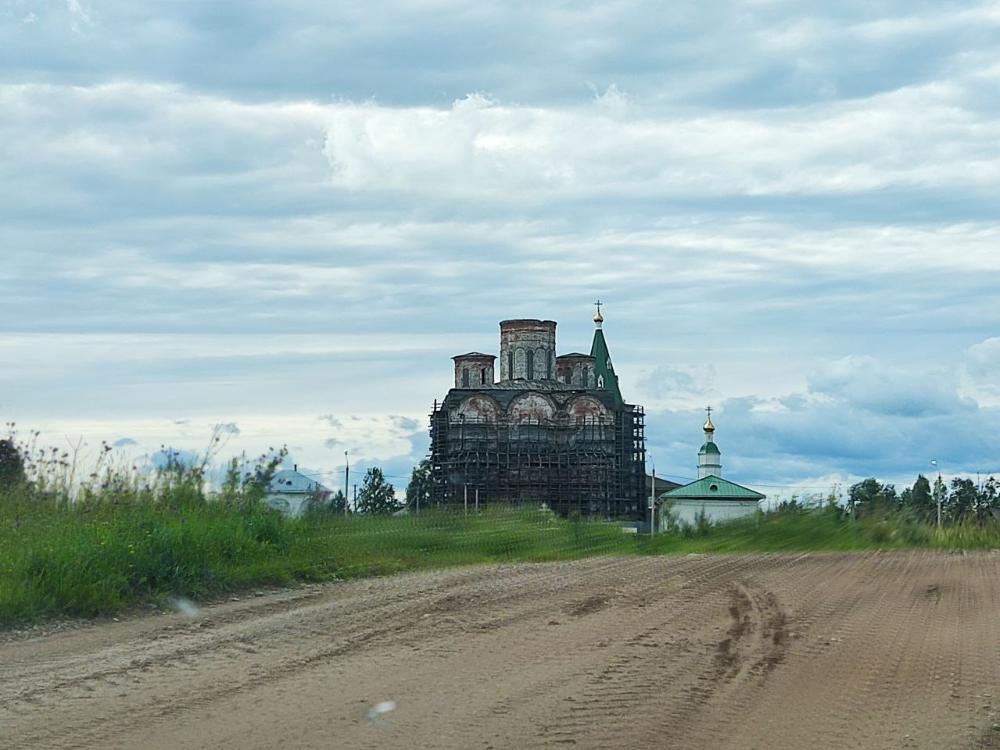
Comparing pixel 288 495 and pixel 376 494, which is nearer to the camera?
pixel 288 495

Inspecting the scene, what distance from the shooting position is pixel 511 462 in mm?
59062

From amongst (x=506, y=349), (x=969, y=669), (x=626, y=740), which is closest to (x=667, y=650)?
(x=969, y=669)

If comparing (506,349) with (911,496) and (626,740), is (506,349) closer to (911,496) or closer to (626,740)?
(911,496)

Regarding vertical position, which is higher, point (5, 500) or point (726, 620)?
point (5, 500)

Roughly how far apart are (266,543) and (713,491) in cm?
4995

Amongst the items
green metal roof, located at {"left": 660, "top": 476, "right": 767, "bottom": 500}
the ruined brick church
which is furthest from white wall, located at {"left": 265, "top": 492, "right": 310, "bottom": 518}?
green metal roof, located at {"left": 660, "top": 476, "right": 767, "bottom": 500}

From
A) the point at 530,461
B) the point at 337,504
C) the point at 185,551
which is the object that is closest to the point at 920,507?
the point at 337,504

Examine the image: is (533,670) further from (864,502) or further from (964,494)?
(964,494)

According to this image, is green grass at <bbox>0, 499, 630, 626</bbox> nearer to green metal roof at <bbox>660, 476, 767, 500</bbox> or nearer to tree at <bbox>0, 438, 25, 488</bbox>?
tree at <bbox>0, 438, 25, 488</bbox>

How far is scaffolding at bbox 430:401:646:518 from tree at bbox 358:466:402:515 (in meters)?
12.6

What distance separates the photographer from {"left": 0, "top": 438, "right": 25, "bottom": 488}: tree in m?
15.1

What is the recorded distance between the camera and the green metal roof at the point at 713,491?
61.1 metres

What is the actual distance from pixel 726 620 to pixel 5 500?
8.03 meters

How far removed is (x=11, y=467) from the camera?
15805mm
